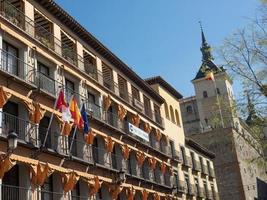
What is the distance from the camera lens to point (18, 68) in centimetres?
2295

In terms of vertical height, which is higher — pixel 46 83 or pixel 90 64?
pixel 90 64

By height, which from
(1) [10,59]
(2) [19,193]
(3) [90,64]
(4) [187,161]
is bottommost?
(2) [19,193]

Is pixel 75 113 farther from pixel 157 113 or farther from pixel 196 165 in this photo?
pixel 196 165

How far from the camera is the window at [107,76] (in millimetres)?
33688

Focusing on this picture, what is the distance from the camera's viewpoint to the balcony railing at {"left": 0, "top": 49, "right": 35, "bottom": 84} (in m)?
22.2

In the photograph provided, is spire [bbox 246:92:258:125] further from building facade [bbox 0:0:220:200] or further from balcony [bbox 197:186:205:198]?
balcony [bbox 197:186:205:198]

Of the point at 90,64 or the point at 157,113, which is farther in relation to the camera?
the point at 157,113

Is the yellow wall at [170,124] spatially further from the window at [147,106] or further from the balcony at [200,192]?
the balcony at [200,192]

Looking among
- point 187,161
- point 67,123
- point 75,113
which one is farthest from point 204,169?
point 75,113

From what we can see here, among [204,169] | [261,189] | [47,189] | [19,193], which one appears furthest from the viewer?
[261,189]

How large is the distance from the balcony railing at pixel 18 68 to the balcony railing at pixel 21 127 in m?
2.09

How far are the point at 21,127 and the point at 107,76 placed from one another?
13531 mm

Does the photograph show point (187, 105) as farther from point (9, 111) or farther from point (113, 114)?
point (9, 111)

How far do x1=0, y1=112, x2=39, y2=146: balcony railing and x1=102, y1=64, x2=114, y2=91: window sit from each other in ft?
39.5
